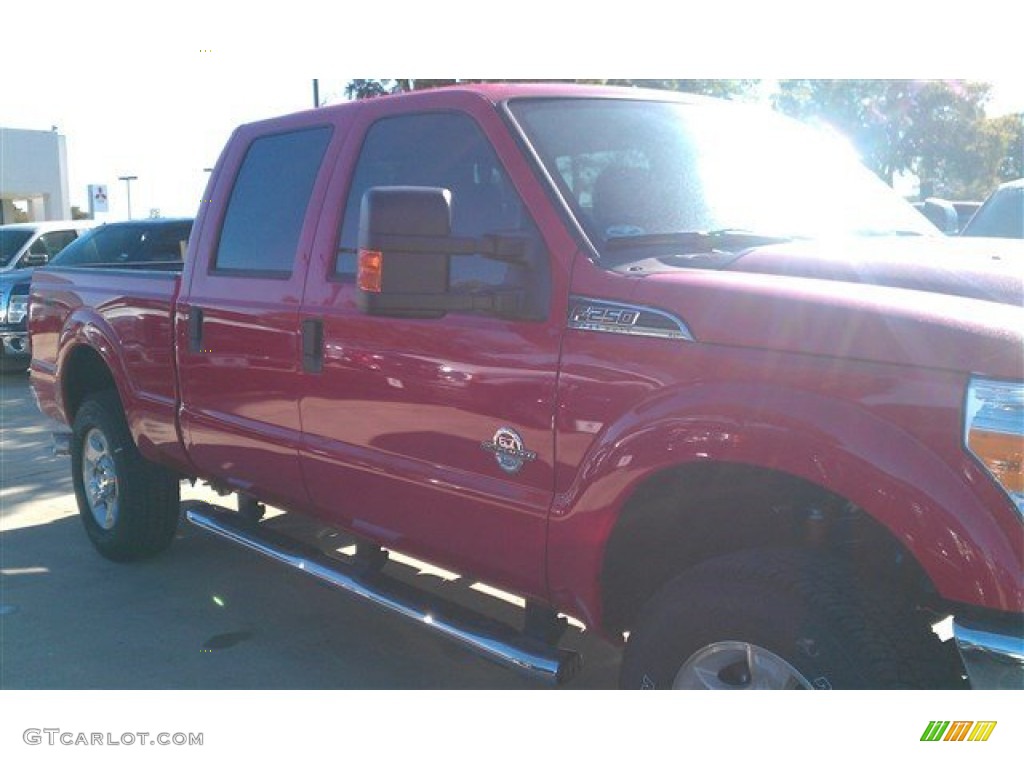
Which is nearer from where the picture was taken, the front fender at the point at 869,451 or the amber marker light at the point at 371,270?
the front fender at the point at 869,451

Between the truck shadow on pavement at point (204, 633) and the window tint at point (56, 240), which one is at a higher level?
the window tint at point (56, 240)

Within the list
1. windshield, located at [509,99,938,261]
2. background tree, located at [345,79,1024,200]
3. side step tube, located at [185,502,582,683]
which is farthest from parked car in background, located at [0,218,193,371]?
windshield, located at [509,99,938,261]

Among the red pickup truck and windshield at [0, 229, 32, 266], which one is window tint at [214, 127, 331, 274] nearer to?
the red pickup truck

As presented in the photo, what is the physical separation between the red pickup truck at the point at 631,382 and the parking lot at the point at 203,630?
18.2 inches

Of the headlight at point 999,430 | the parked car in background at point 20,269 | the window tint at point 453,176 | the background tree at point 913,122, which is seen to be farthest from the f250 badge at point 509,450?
the background tree at point 913,122

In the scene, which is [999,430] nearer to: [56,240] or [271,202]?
[271,202]

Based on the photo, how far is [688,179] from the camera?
123 inches

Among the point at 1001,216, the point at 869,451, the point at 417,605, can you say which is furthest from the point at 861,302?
the point at 1001,216

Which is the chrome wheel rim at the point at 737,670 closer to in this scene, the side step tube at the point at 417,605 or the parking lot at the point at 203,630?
the side step tube at the point at 417,605

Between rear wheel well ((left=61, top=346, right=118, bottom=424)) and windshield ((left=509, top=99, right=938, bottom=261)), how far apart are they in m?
3.32

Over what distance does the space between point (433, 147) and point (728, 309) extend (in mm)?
1409

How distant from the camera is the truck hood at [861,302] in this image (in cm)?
209

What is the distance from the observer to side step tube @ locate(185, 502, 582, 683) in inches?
114
